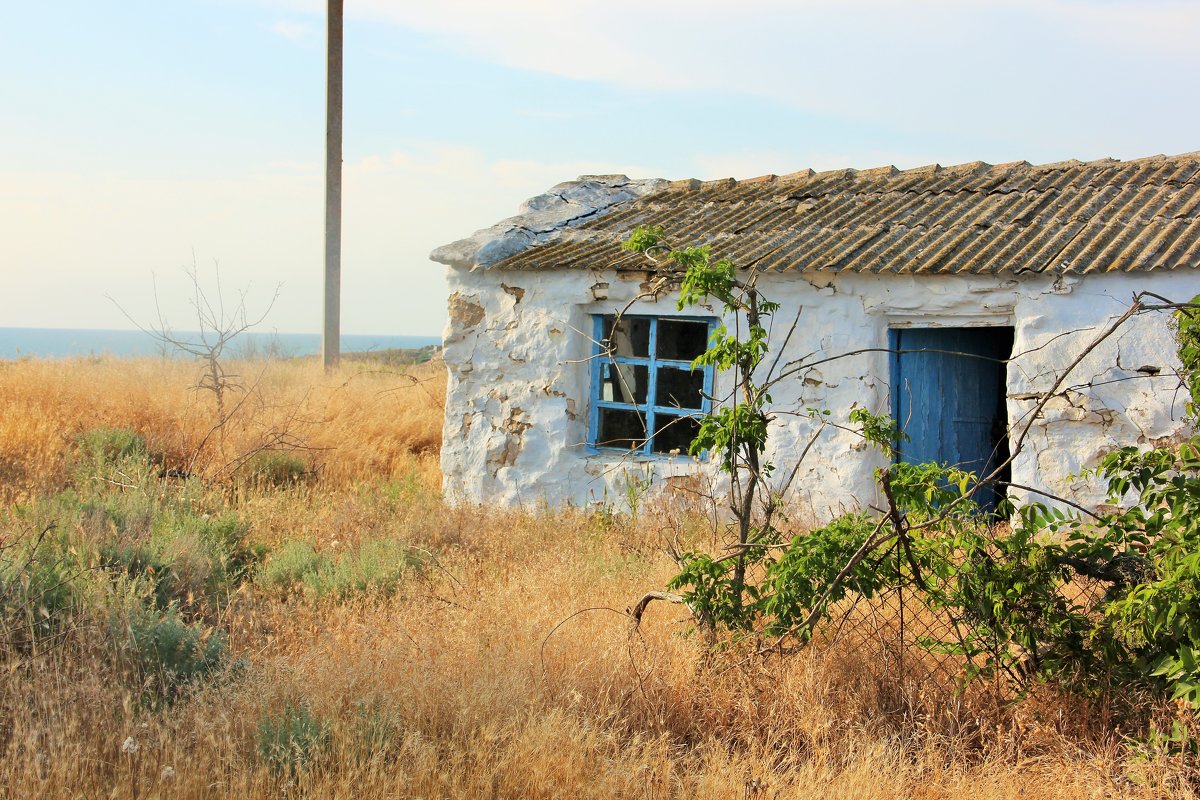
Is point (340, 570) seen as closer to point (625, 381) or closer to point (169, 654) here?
point (169, 654)

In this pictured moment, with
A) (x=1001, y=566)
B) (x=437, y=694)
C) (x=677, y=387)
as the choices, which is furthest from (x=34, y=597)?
(x=677, y=387)

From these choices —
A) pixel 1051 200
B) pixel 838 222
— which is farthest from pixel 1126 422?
pixel 838 222

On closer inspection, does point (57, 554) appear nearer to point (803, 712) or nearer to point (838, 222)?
point (803, 712)

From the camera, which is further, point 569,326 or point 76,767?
point 569,326

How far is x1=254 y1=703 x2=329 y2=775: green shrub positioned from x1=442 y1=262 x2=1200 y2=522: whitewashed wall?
10.2 ft

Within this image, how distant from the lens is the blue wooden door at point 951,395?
7.78m

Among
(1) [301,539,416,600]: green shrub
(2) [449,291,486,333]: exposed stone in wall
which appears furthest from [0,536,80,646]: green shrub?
(2) [449,291,486,333]: exposed stone in wall

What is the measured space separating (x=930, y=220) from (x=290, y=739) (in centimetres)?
651

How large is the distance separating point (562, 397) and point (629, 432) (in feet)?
2.26

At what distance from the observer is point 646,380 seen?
873 centimetres

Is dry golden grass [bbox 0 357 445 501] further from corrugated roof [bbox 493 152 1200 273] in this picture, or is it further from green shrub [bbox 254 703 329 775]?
green shrub [bbox 254 703 329 775]

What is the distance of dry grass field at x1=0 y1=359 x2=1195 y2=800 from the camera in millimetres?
3365

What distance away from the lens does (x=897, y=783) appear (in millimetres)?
3473

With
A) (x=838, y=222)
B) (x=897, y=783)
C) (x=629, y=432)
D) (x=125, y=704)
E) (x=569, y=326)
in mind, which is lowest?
(x=897, y=783)
